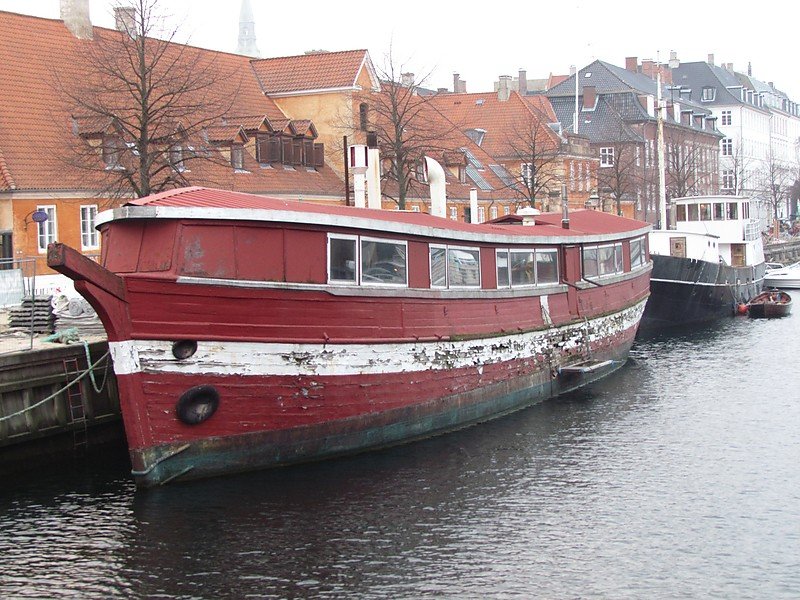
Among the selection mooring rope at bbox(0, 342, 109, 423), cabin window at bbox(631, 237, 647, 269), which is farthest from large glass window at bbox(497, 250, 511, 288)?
cabin window at bbox(631, 237, 647, 269)

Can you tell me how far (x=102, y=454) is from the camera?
20484 millimetres

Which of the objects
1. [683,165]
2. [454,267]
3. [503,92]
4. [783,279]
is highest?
[503,92]

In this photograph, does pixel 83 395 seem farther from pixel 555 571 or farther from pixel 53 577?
pixel 555 571

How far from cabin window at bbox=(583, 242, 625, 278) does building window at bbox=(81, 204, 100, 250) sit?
47.6 feet

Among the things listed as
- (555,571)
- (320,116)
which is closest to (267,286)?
(555,571)

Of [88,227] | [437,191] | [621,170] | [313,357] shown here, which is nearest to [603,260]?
[437,191]

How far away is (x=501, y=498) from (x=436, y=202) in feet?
32.3

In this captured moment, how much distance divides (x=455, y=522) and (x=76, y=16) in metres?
28.0

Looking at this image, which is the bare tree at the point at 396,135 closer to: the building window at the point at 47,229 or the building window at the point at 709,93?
the building window at the point at 47,229

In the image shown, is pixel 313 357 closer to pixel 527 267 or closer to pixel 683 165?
pixel 527 267

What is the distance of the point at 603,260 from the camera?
2950cm

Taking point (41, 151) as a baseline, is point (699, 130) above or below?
above

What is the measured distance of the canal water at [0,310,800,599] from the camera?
13805 mm

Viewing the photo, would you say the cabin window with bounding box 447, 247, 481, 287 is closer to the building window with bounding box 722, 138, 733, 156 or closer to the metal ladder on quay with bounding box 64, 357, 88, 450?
the metal ladder on quay with bounding box 64, 357, 88, 450
